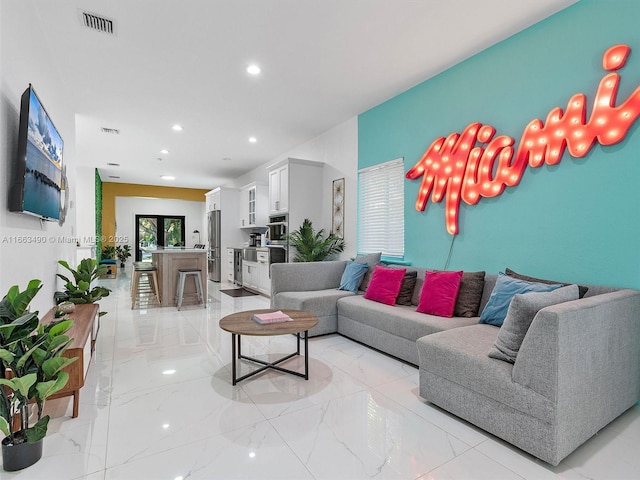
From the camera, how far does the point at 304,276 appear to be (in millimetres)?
4309

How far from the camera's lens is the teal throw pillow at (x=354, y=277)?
4188 mm

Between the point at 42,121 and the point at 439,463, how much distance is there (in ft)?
11.6

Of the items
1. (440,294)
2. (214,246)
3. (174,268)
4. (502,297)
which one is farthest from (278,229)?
(502,297)

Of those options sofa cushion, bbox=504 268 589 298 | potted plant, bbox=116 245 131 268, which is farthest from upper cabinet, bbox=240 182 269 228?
sofa cushion, bbox=504 268 589 298

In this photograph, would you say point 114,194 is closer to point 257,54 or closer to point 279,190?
point 279,190

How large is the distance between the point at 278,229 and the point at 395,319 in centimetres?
355

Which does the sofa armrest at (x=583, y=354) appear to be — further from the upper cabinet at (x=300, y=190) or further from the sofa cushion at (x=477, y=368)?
the upper cabinet at (x=300, y=190)

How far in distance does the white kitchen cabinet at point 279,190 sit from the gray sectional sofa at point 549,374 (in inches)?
142

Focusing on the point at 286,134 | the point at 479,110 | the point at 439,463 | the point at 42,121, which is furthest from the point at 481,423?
the point at 286,134

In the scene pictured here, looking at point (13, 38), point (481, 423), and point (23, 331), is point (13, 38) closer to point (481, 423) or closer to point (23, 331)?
point (23, 331)

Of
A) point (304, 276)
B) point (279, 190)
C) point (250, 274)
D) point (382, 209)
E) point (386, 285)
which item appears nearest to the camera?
point (386, 285)

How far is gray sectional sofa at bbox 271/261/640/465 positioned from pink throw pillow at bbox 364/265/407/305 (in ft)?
2.63

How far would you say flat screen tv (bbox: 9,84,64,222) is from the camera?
84.2 inches

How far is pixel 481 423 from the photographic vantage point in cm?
195
